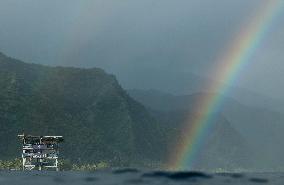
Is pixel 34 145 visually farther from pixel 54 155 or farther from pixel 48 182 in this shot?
pixel 48 182

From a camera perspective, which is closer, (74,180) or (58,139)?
(74,180)

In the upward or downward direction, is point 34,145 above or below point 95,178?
above

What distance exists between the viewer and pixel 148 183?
20.9m

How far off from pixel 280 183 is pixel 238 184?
1722mm

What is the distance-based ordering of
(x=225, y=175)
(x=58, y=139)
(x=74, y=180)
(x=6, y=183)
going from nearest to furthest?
(x=6, y=183), (x=74, y=180), (x=225, y=175), (x=58, y=139)

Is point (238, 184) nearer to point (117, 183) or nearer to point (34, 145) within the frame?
point (117, 183)

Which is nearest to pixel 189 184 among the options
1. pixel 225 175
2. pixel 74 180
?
pixel 225 175

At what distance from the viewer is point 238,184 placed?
2077 centimetres

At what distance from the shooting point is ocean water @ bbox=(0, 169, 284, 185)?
68.9 feet

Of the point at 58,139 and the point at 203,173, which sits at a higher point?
the point at 58,139

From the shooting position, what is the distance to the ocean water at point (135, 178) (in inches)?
827

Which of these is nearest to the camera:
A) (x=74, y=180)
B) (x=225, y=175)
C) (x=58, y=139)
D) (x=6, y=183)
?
(x=6, y=183)

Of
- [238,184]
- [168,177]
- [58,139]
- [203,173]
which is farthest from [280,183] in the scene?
[58,139]

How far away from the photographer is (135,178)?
21.8 m
